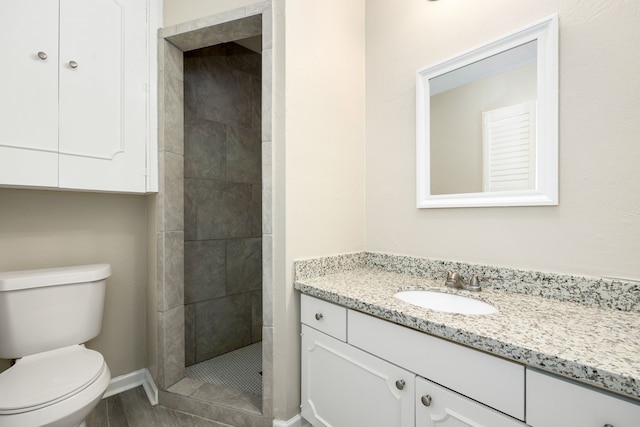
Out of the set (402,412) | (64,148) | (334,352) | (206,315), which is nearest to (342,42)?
(64,148)

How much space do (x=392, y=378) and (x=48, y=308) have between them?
1.57 metres

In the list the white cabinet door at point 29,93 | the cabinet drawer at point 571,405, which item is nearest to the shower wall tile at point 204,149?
the white cabinet door at point 29,93

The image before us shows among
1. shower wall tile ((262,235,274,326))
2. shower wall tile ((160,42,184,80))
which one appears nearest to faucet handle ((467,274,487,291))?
shower wall tile ((262,235,274,326))

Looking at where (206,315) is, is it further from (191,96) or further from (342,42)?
(342,42)

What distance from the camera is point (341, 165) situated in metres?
1.61

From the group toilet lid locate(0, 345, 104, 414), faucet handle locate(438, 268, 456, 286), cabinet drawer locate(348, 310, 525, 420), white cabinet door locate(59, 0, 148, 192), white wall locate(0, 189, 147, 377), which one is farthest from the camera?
white wall locate(0, 189, 147, 377)

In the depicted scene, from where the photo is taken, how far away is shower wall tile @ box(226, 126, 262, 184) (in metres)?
2.28

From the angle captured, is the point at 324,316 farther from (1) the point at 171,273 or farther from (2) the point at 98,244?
(2) the point at 98,244

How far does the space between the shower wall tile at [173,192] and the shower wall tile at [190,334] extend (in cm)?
70

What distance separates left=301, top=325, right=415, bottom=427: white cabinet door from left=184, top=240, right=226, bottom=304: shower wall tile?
1.08 m

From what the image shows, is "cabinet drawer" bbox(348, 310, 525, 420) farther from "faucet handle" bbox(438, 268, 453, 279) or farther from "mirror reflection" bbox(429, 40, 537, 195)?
"mirror reflection" bbox(429, 40, 537, 195)

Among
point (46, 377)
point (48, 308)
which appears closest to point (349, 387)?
point (46, 377)

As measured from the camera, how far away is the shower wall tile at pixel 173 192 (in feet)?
5.37

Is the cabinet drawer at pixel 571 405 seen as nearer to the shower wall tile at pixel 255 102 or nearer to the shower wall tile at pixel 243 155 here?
the shower wall tile at pixel 243 155
